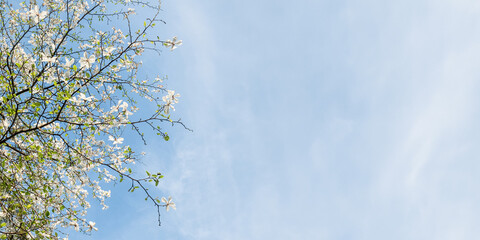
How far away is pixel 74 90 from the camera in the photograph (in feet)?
18.6

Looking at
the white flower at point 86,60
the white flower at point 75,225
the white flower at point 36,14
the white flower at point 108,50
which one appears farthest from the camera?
the white flower at point 75,225

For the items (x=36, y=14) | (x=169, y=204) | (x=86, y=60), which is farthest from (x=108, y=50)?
(x=169, y=204)

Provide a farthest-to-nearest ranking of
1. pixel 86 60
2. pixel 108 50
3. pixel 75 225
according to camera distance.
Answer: pixel 75 225 < pixel 108 50 < pixel 86 60

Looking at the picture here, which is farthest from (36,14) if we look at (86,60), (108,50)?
(86,60)

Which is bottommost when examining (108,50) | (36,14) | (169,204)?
(169,204)

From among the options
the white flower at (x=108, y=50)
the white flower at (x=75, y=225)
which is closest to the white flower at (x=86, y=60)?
the white flower at (x=108, y=50)

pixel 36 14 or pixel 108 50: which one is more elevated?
pixel 36 14

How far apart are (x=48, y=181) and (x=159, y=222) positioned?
345 centimetres

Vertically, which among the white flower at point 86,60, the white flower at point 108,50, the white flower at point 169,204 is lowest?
the white flower at point 169,204

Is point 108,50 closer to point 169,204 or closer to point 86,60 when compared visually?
point 86,60

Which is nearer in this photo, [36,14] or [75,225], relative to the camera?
[36,14]

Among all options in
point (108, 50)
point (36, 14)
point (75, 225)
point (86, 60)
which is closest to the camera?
point (86, 60)

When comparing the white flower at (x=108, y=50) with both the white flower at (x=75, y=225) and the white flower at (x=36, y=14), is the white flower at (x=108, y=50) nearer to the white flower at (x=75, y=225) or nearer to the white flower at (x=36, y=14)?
the white flower at (x=36, y=14)

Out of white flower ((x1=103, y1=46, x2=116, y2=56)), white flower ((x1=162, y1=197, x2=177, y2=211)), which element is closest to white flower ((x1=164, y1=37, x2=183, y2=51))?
white flower ((x1=103, y1=46, x2=116, y2=56))
